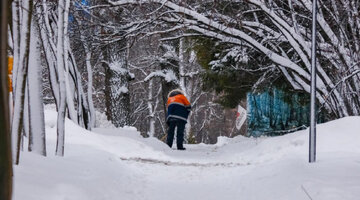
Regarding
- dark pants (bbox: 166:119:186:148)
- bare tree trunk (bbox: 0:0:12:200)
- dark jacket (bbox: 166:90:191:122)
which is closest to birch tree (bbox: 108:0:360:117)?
dark jacket (bbox: 166:90:191:122)

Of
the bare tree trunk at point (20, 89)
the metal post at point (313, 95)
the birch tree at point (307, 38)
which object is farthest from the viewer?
the birch tree at point (307, 38)

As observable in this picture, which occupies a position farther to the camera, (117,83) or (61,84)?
(117,83)

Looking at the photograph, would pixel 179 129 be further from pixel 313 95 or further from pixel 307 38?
pixel 313 95

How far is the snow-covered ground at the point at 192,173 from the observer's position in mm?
4785

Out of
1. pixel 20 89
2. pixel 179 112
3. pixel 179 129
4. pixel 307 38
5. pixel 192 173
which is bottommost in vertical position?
pixel 192 173

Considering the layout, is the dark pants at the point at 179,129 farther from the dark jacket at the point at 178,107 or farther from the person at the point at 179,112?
the dark jacket at the point at 178,107

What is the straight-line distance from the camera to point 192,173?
7.79 metres

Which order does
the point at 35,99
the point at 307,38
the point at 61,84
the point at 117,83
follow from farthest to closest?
the point at 117,83, the point at 307,38, the point at 61,84, the point at 35,99

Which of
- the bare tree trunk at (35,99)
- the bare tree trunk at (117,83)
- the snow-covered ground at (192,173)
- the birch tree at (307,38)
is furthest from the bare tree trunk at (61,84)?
the bare tree trunk at (117,83)

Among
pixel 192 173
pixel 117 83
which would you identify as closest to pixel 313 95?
pixel 192 173

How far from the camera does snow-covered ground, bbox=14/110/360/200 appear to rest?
15.7ft

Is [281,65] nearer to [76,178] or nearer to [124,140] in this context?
[124,140]

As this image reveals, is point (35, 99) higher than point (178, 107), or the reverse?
point (35, 99)

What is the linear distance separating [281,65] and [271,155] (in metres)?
2.37
